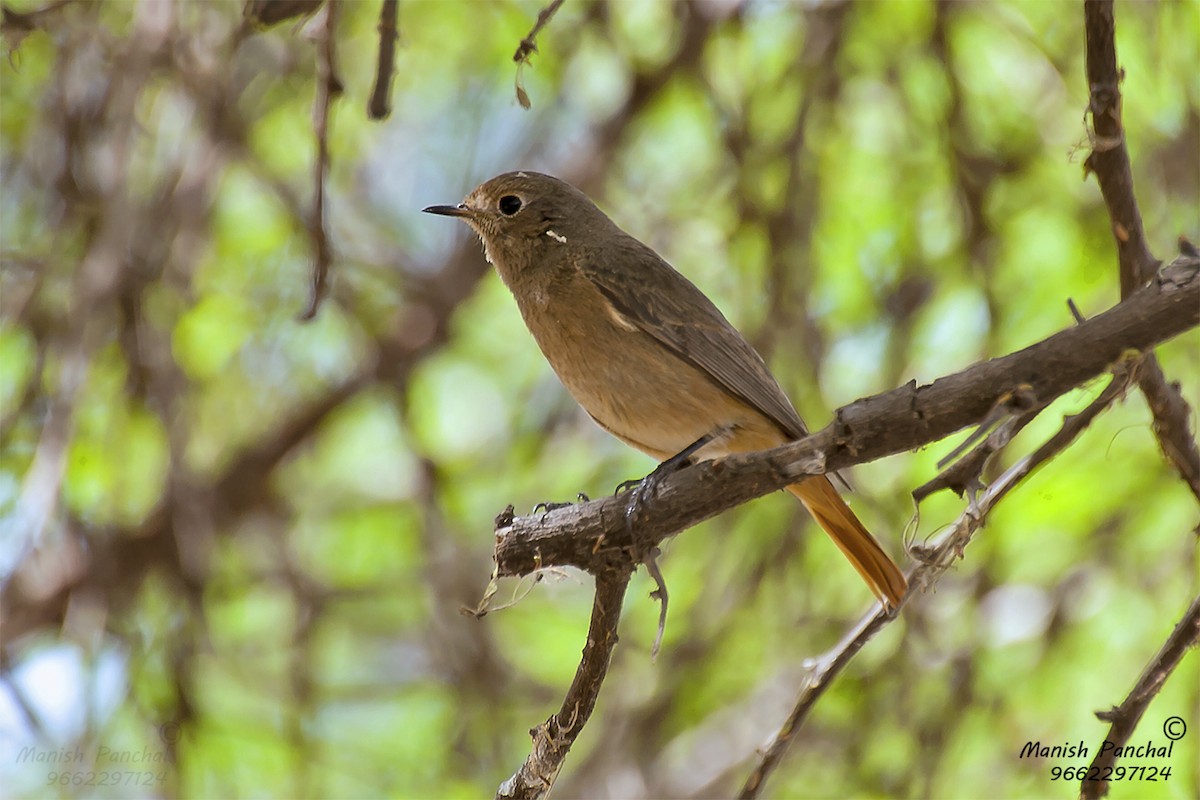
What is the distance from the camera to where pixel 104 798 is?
523cm

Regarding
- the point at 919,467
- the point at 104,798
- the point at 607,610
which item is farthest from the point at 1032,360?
the point at 104,798

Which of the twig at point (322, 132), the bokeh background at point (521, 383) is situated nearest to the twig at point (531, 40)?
the twig at point (322, 132)

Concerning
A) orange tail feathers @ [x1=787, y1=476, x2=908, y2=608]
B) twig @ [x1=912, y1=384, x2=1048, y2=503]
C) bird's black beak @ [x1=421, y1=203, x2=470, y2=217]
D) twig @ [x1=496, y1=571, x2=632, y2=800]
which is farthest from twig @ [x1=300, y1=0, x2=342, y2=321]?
twig @ [x1=912, y1=384, x2=1048, y2=503]

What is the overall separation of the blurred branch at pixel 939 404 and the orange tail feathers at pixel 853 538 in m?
1.24

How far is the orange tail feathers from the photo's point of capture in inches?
160

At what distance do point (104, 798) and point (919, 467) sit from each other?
3.93 meters

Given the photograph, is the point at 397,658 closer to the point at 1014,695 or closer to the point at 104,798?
the point at 104,798

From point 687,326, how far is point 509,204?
102 cm

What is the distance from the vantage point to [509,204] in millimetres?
5070

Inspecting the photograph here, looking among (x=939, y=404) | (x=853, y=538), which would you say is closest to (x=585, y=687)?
(x=939, y=404)

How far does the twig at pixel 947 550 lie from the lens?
2.83 meters

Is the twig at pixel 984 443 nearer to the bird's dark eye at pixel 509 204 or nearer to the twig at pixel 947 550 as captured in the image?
the twig at pixel 947 550

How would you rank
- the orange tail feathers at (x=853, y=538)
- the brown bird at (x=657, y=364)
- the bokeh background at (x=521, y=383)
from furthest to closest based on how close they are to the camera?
the bokeh background at (x=521, y=383), the brown bird at (x=657, y=364), the orange tail feathers at (x=853, y=538)

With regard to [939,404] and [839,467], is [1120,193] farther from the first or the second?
[839,467]
